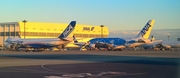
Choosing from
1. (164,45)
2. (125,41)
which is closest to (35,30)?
(125,41)

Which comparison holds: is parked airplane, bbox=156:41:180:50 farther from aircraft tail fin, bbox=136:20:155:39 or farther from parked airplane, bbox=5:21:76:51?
parked airplane, bbox=5:21:76:51

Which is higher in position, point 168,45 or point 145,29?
point 145,29

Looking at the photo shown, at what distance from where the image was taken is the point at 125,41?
3595 inches

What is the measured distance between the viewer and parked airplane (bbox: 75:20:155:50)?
295ft

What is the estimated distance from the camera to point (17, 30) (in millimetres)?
123062

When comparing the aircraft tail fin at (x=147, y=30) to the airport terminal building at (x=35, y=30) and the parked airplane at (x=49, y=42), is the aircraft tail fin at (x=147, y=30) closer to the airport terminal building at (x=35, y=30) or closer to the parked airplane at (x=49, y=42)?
the parked airplane at (x=49, y=42)

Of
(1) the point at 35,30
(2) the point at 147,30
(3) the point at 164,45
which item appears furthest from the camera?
(1) the point at 35,30

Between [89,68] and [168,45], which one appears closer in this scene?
[89,68]

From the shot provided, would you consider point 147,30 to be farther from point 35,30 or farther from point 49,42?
point 35,30

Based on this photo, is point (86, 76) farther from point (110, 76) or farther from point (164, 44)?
point (164, 44)

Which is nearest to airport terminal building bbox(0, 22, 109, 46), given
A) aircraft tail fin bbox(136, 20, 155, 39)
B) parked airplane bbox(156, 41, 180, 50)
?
parked airplane bbox(156, 41, 180, 50)

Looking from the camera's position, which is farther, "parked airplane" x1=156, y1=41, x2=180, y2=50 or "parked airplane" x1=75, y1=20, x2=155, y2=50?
"parked airplane" x1=156, y1=41, x2=180, y2=50

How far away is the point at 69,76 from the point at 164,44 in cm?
8888

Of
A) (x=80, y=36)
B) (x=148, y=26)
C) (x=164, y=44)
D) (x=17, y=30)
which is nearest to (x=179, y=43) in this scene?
(x=164, y=44)
